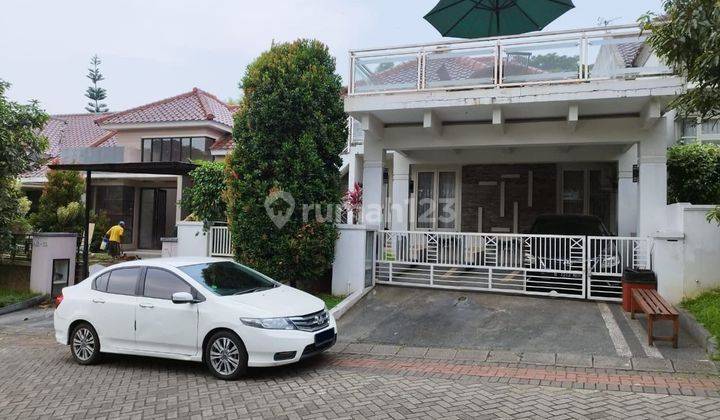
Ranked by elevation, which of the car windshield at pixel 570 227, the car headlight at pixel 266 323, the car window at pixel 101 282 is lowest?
the car headlight at pixel 266 323

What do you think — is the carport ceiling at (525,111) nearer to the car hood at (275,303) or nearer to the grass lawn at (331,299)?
the grass lawn at (331,299)

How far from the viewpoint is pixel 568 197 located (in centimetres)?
1468

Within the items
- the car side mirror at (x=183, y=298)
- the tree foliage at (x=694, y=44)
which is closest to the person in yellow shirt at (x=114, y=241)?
the car side mirror at (x=183, y=298)

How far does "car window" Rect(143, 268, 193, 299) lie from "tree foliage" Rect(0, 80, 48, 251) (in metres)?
7.28

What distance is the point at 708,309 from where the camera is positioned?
7789 millimetres

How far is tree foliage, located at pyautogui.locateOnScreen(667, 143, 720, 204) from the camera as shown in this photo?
11.4m

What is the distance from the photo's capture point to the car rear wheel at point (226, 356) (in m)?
6.35

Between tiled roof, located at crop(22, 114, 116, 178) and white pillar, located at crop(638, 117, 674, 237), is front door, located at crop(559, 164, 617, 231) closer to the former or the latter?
white pillar, located at crop(638, 117, 674, 237)

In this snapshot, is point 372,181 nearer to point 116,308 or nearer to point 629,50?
point 629,50

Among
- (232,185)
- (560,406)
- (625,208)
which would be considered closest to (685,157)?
(625,208)

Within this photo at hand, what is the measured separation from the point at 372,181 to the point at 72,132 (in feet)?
79.0

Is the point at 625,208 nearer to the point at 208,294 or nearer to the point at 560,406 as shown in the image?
the point at 560,406

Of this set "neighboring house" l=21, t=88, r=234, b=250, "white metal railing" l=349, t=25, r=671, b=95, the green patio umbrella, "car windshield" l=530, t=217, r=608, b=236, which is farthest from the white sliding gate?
"neighboring house" l=21, t=88, r=234, b=250

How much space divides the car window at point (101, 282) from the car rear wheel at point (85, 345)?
54 cm
